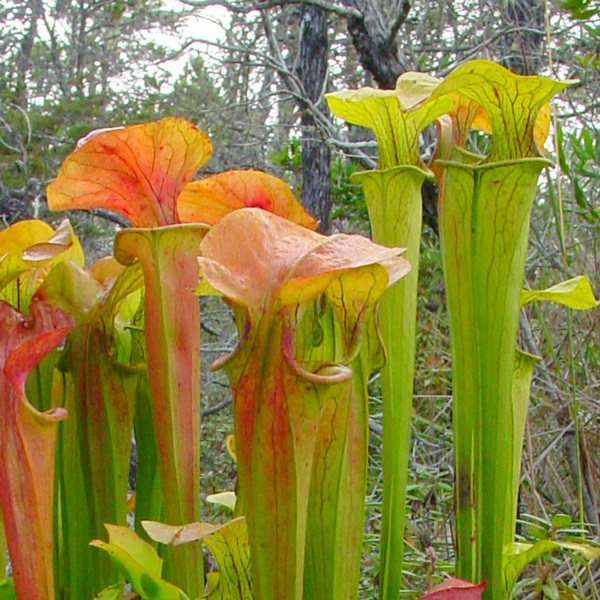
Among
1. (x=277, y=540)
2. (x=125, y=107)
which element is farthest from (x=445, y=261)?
(x=125, y=107)

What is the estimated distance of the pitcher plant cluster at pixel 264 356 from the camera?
0.43 metres

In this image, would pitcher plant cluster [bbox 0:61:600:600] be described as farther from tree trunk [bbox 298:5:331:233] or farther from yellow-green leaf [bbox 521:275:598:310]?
tree trunk [bbox 298:5:331:233]

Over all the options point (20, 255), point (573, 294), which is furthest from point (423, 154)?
point (20, 255)

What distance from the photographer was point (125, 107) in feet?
11.8

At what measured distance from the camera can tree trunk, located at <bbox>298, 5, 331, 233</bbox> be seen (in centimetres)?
263

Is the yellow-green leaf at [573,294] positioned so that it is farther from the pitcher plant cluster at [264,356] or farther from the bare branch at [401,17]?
the bare branch at [401,17]

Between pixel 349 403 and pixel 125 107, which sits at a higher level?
pixel 125 107

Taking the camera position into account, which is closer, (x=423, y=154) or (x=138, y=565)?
(x=138, y=565)

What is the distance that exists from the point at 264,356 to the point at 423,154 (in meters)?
1.27

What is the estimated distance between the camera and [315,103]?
260 centimetres

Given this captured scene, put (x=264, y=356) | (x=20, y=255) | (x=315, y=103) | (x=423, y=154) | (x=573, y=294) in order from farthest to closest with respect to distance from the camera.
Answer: (x=315, y=103), (x=423, y=154), (x=573, y=294), (x=20, y=255), (x=264, y=356)

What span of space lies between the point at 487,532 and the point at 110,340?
37 cm

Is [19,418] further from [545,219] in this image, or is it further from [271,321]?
[545,219]

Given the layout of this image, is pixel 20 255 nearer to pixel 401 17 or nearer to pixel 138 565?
pixel 138 565
